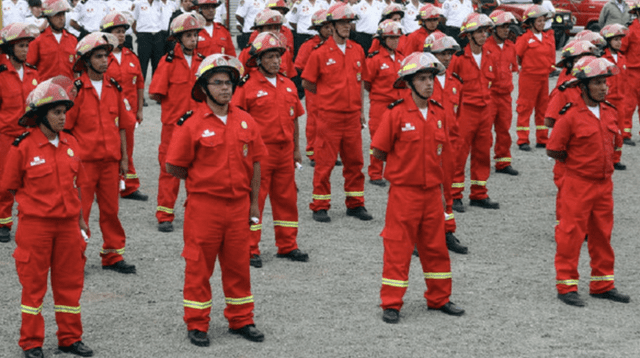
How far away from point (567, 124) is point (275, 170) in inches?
113

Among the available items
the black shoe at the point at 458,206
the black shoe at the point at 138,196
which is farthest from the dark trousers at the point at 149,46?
the black shoe at the point at 458,206

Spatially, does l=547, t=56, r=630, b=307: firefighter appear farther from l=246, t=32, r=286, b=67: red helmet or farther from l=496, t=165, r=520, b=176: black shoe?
l=496, t=165, r=520, b=176: black shoe

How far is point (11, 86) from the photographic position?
994 centimetres

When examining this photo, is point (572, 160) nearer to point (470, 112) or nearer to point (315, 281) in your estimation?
point (315, 281)

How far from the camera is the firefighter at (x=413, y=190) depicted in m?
7.36

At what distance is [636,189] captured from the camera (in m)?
12.4

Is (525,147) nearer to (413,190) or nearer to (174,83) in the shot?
(174,83)

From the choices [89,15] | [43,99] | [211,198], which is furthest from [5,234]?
[89,15]

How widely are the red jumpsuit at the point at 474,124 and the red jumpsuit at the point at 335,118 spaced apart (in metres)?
1.31

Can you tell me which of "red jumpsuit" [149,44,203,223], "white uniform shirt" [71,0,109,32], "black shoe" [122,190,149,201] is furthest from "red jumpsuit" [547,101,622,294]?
"white uniform shirt" [71,0,109,32]

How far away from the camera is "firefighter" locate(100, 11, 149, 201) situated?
36.1ft

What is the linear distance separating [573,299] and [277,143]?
3188mm

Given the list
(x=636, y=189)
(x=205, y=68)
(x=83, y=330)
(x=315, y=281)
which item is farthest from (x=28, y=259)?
(x=636, y=189)

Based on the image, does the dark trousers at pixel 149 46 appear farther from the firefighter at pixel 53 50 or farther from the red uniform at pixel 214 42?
the red uniform at pixel 214 42
